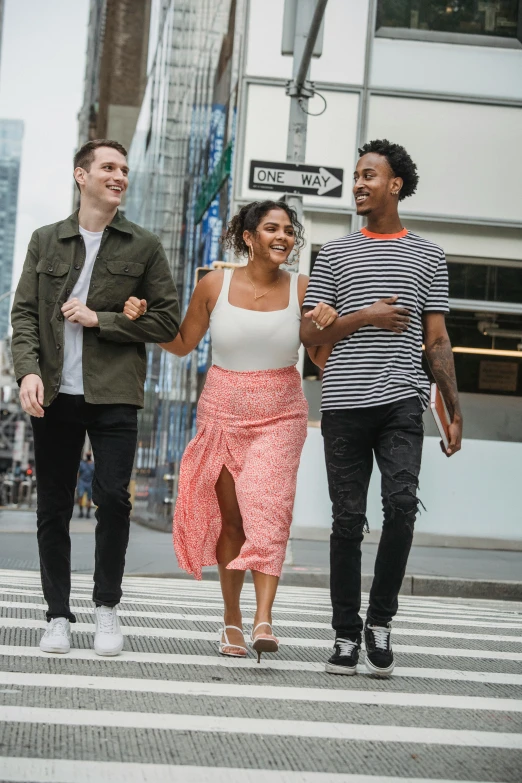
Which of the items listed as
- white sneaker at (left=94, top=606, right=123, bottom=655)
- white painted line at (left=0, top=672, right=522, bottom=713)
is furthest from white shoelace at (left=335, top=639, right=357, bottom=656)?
white sneaker at (left=94, top=606, right=123, bottom=655)

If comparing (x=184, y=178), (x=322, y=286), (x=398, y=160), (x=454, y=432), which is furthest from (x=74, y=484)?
(x=184, y=178)

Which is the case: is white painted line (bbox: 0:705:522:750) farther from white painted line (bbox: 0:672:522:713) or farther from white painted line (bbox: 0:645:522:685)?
white painted line (bbox: 0:645:522:685)

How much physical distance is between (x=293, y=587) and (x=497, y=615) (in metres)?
2.66

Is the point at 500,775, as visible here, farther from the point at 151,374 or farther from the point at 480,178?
the point at 151,374

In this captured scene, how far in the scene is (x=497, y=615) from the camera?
324 inches

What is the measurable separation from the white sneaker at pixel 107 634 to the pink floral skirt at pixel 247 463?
0.45 metres

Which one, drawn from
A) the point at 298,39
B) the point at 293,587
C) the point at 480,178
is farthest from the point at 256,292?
the point at 480,178

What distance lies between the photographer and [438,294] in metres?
4.91

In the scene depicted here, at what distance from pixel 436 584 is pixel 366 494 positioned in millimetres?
6263

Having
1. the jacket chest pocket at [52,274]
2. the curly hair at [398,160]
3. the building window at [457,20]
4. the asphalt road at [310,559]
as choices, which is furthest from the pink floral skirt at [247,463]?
the building window at [457,20]

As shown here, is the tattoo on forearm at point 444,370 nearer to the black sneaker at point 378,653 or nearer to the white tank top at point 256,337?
the white tank top at point 256,337

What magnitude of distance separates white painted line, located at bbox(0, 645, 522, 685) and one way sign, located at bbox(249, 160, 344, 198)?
742cm

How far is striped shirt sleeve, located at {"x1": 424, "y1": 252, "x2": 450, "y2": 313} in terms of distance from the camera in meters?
4.89

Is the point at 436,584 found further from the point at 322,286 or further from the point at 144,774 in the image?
the point at 144,774
